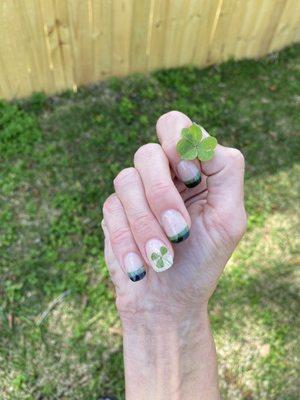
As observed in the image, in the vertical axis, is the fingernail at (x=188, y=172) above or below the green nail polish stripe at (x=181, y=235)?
above

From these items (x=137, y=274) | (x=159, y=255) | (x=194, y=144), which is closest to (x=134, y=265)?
(x=137, y=274)

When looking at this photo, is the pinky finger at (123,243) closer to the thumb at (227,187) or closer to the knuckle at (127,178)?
the knuckle at (127,178)

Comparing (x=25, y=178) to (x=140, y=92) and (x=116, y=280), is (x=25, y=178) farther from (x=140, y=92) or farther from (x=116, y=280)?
(x=116, y=280)

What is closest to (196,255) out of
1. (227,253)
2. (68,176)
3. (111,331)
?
(227,253)

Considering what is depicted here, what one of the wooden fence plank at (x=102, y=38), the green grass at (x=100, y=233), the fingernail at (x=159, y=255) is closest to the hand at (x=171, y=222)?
the fingernail at (x=159, y=255)

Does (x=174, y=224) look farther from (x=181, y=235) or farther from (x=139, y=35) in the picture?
(x=139, y=35)
